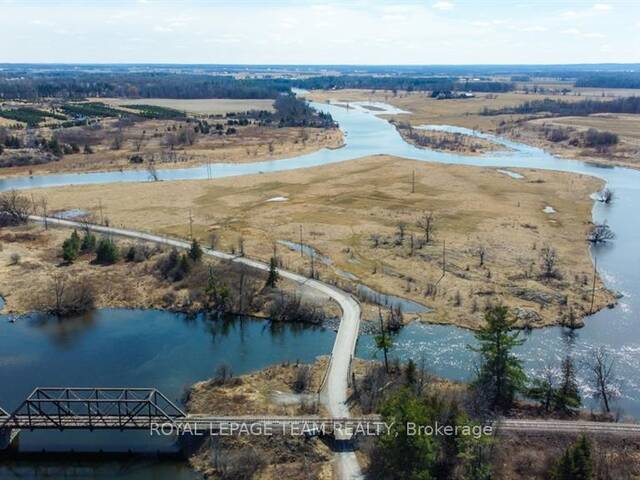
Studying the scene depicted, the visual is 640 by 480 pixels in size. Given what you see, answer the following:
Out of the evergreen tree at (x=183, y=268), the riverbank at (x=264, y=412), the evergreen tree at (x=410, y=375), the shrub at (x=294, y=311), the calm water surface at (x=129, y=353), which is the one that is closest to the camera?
the riverbank at (x=264, y=412)

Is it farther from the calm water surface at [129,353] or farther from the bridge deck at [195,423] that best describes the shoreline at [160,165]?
the bridge deck at [195,423]

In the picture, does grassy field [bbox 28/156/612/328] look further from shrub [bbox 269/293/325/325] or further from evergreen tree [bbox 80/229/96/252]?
evergreen tree [bbox 80/229/96/252]

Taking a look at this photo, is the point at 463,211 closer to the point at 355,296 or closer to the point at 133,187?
the point at 355,296

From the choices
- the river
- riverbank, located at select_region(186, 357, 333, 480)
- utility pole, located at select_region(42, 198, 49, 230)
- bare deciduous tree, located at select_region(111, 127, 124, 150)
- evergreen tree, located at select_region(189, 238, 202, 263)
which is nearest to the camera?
riverbank, located at select_region(186, 357, 333, 480)

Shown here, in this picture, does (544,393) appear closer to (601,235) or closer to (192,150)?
(601,235)

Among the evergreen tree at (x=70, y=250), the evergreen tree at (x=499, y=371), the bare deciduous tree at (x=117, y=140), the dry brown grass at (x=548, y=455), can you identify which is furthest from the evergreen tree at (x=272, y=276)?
the bare deciduous tree at (x=117, y=140)

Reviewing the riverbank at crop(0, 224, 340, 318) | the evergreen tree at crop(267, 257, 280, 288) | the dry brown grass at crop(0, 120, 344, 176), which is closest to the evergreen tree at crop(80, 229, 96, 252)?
the riverbank at crop(0, 224, 340, 318)

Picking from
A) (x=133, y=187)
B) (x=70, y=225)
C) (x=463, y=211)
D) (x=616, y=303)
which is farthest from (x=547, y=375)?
(x=133, y=187)

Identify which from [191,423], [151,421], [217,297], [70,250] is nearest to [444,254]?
[217,297]
